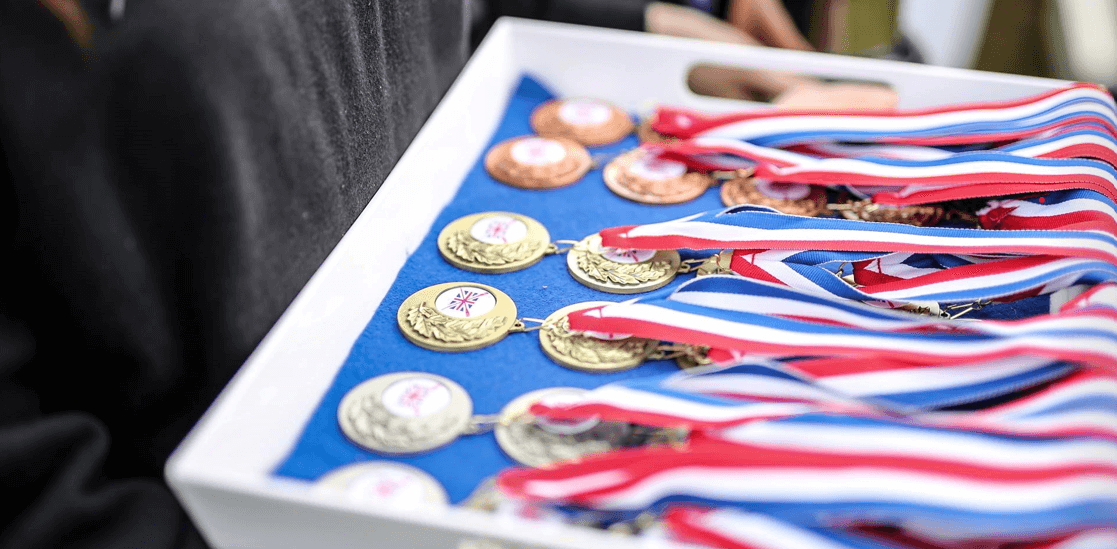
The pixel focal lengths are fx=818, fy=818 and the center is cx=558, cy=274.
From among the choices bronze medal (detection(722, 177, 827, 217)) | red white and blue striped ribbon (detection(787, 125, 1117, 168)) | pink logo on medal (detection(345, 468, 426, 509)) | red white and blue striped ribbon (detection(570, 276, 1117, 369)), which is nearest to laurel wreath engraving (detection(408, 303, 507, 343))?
red white and blue striped ribbon (detection(570, 276, 1117, 369))

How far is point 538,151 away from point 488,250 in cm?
27

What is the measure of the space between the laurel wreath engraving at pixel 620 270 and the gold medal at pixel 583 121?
34cm

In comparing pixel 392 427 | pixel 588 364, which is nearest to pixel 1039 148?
pixel 588 364

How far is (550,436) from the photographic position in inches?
32.1

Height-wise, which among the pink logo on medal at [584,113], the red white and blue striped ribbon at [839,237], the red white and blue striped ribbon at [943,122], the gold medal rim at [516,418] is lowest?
the gold medal rim at [516,418]

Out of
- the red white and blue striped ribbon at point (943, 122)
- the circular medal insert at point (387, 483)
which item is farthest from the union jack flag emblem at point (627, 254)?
the circular medal insert at point (387, 483)

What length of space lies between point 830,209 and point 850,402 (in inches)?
17.1

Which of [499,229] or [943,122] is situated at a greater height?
[943,122]

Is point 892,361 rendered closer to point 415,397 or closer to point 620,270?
point 620,270

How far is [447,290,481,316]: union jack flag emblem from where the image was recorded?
975mm

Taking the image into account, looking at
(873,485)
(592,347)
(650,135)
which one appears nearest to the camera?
(873,485)

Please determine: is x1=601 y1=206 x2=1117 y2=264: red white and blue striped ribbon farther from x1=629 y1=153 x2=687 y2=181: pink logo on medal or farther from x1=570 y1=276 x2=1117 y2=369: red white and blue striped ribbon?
x1=629 y1=153 x2=687 y2=181: pink logo on medal

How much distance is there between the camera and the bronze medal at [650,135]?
1.33 m

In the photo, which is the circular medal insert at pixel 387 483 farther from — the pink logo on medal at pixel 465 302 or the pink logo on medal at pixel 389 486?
the pink logo on medal at pixel 465 302
